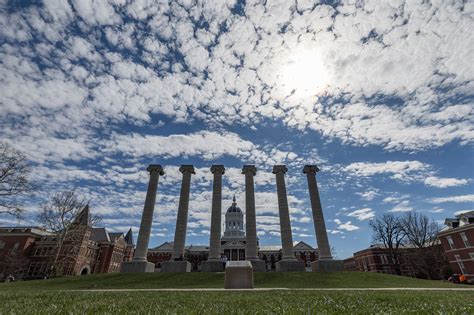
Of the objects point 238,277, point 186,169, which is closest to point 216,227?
point 186,169

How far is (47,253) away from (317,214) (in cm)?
6629

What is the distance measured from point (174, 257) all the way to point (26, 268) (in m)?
49.6

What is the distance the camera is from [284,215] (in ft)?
132

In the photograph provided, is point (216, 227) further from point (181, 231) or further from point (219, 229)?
point (181, 231)

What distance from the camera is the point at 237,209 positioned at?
109 meters

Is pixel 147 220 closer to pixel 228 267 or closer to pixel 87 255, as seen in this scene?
pixel 228 267

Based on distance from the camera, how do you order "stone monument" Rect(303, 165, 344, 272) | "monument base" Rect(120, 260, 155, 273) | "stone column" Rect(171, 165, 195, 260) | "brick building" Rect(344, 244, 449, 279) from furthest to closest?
"brick building" Rect(344, 244, 449, 279), "stone column" Rect(171, 165, 195, 260), "stone monument" Rect(303, 165, 344, 272), "monument base" Rect(120, 260, 155, 273)

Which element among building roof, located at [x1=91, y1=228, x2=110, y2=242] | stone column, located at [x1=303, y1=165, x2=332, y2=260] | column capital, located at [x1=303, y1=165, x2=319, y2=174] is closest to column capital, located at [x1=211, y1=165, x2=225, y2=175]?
stone column, located at [x1=303, y1=165, x2=332, y2=260]

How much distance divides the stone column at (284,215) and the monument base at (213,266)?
9775 millimetres

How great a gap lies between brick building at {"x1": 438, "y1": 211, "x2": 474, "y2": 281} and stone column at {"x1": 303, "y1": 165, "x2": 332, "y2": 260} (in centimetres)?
3136

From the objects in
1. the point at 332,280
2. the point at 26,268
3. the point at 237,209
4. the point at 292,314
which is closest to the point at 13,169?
the point at 292,314

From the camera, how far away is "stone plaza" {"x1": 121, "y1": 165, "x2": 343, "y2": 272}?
3612cm

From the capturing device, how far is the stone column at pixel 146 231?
3503cm

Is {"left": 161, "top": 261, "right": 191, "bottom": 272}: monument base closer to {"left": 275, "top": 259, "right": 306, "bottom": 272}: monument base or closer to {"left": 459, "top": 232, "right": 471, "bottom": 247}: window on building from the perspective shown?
{"left": 275, "top": 259, "right": 306, "bottom": 272}: monument base
